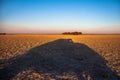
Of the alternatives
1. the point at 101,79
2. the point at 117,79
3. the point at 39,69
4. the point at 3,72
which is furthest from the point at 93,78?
the point at 3,72

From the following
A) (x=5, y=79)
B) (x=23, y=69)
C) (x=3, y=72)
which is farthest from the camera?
(x=23, y=69)

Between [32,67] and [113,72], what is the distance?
5801mm

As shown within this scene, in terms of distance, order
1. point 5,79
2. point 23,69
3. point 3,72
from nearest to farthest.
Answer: point 5,79 → point 3,72 → point 23,69

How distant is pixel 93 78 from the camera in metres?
8.23

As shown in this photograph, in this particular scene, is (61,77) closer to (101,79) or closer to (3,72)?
(101,79)

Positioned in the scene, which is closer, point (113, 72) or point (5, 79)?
point (5, 79)

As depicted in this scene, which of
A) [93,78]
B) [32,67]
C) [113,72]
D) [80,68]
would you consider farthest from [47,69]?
[113,72]

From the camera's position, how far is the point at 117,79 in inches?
323

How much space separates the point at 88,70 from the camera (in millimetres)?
9703

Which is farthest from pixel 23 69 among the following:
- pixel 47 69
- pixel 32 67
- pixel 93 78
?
pixel 93 78

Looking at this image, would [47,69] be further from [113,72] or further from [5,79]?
[113,72]

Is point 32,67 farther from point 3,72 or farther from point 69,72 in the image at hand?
point 69,72

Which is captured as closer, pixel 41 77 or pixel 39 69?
pixel 41 77

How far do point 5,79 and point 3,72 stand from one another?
48.4 inches
